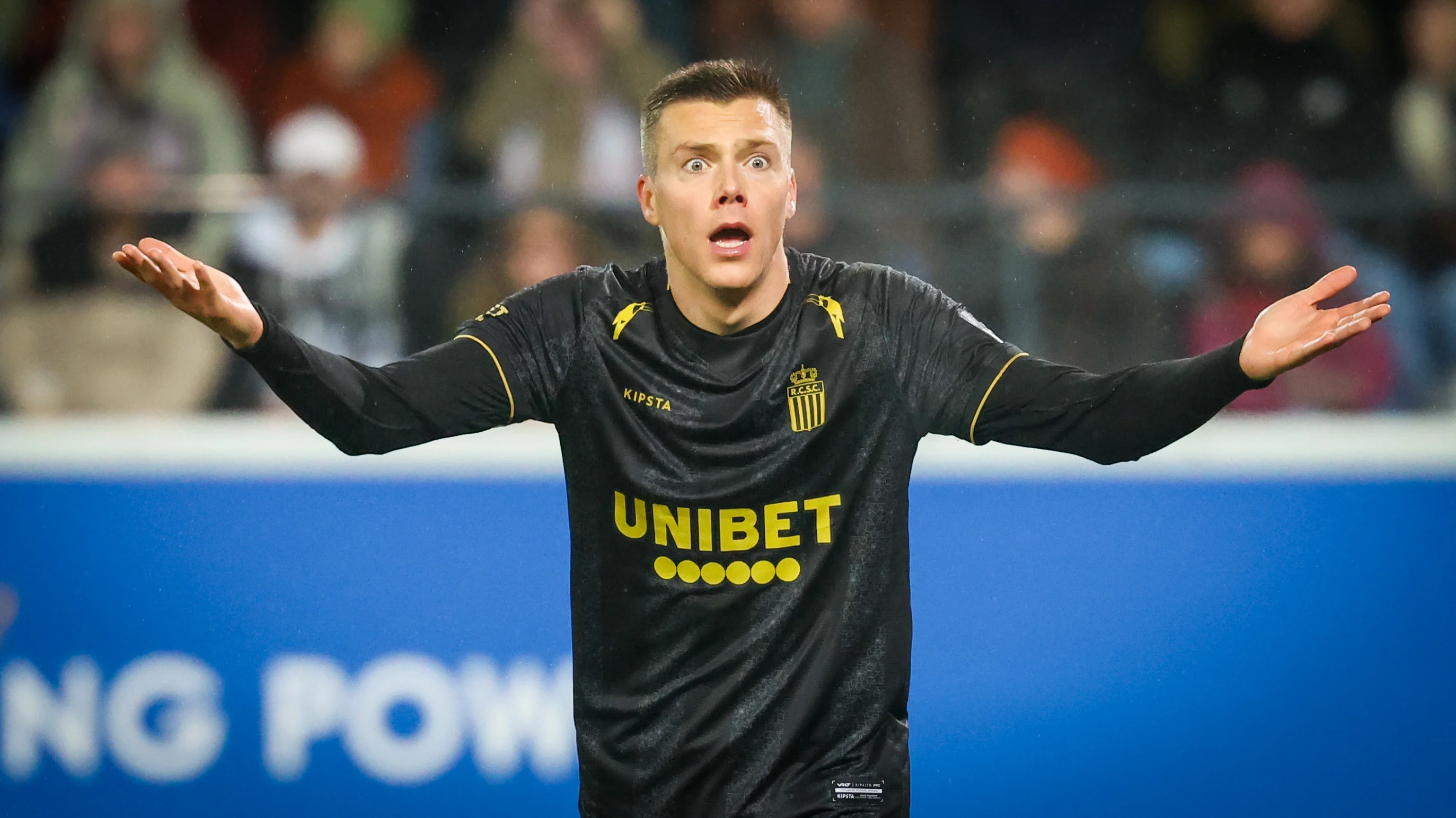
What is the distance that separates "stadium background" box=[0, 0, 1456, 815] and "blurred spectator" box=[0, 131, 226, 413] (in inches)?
0.5

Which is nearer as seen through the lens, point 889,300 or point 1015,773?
point 889,300

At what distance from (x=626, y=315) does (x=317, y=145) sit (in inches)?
100

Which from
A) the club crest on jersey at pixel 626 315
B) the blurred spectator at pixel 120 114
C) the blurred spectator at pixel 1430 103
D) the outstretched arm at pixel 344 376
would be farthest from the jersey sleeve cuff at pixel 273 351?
the blurred spectator at pixel 1430 103

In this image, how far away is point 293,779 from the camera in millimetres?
4613

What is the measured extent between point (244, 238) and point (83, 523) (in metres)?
1.01

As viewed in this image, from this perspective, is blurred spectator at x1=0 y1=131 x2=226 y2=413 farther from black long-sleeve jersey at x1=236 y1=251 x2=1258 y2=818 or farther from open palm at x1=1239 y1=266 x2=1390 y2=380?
open palm at x1=1239 y1=266 x2=1390 y2=380

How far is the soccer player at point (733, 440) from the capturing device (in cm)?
270

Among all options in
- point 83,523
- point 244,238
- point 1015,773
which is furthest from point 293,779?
point 1015,773

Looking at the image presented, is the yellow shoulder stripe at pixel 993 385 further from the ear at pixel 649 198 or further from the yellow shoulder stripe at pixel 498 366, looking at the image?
the yellow shoulder stripe at pixel 498 366

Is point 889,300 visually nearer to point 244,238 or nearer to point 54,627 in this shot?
point 244,238

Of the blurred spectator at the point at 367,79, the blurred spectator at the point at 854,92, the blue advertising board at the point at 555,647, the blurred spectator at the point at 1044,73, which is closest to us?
the blue advertising board at the point at 555,647

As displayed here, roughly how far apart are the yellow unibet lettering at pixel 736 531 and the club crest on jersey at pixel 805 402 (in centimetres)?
19

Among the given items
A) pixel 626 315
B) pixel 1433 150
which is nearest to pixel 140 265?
pixel 626 315

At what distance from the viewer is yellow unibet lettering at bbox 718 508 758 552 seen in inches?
108
